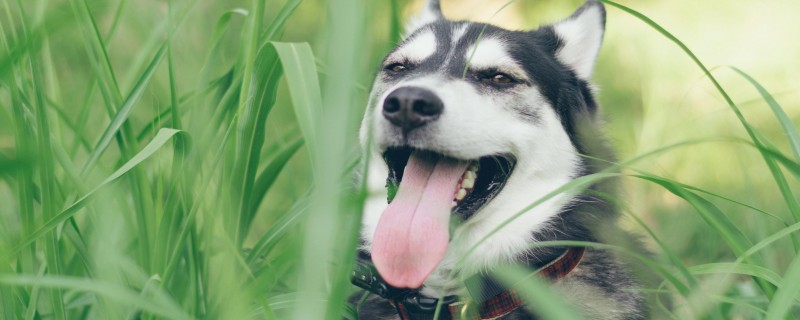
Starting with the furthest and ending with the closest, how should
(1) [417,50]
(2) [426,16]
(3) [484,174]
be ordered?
(2) [426,16]
(1) [417,50]
(3) [484,174]

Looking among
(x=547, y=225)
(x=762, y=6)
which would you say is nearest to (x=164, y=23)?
(x=547, y=225)

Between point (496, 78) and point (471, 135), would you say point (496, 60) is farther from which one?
point (471, 135)

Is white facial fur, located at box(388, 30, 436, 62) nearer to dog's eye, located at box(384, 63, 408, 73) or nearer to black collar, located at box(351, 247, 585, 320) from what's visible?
dog's eye, located at box(384, 63, 408, 73)

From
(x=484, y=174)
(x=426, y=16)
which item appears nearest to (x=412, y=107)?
(x=484, y=174)

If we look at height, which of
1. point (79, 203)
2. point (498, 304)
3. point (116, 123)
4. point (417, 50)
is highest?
point (417, 50)

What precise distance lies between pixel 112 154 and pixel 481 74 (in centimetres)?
143

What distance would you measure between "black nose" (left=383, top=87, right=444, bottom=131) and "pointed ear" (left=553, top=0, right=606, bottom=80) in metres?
0.78

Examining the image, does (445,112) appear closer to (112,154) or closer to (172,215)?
(172,215)

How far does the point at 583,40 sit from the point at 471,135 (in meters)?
0.74

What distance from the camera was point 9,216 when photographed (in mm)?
2422

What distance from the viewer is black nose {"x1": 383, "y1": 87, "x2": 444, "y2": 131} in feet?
7.68

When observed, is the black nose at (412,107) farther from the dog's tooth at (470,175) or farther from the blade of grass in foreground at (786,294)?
the blade of grass in foreground at (786,294)

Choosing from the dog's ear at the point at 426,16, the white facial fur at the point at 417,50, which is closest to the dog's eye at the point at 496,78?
the white facial fur at the point at 417,50

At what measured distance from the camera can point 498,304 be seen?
7.78 feet
